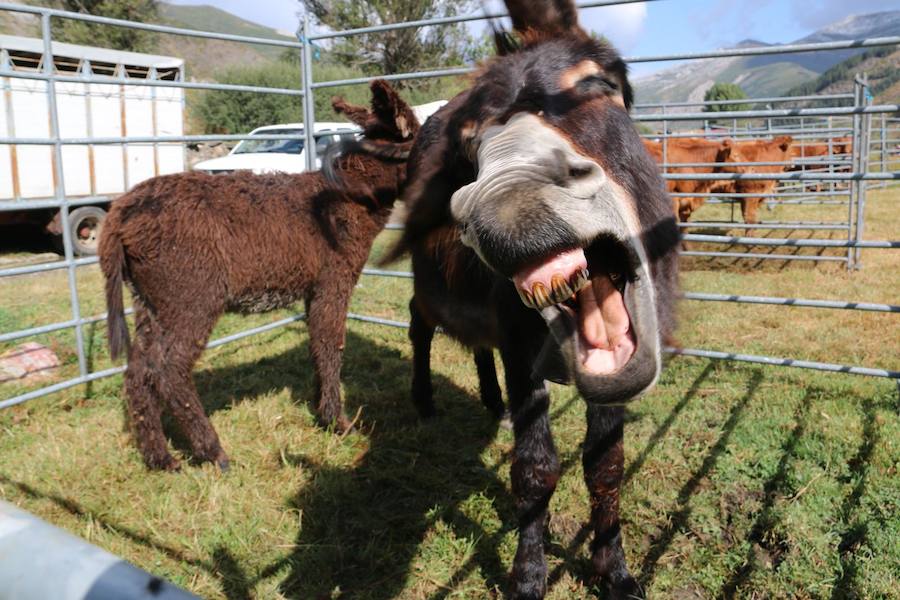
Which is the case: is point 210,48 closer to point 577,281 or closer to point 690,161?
point 690,161

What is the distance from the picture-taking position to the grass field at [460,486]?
8.22ft

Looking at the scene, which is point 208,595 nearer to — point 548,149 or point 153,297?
point 153,297

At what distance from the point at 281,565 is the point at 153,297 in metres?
1.66

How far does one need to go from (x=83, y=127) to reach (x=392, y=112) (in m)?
7.37

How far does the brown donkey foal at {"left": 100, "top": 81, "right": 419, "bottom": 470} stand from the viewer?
3297 mm

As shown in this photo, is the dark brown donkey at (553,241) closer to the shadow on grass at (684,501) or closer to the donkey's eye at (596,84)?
the donkey's eye at (596,84)

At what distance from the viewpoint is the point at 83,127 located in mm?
8984

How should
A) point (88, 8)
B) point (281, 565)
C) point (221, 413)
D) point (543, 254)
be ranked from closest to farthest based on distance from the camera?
point (543, 254) < point (281, 565) < point (221, 413) < point (88, 8)

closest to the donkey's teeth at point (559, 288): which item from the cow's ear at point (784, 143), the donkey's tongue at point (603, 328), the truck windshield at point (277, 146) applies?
the donkey's tongue at point (603, 328)

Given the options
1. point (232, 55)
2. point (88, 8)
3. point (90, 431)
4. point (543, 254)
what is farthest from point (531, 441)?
point (232, 55)

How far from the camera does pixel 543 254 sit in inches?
46.4

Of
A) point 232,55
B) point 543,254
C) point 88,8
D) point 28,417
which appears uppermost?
point 232,55

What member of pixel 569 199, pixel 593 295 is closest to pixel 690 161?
pixel 593 295

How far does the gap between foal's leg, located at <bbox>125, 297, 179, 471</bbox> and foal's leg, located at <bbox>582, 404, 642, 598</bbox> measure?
235 cm
